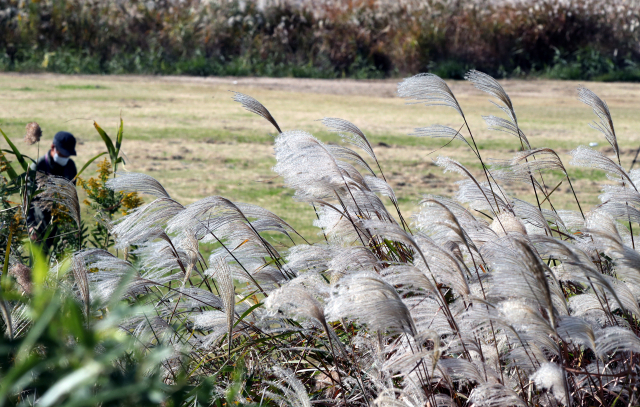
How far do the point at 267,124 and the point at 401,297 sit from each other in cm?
893

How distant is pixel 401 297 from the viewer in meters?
1.89

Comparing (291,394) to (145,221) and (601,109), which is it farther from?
(601,109)

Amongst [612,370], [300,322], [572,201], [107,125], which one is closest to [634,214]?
[612,370]

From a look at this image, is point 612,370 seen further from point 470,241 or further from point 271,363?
point 271,363

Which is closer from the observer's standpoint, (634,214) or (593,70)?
(634,214)

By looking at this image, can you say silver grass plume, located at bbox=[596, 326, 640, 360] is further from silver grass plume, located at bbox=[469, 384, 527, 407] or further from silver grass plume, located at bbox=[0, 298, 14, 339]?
silver grass plume, located at bbox=[0, 298, 14, 339]

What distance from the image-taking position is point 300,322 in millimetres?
2217

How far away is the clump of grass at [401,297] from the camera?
1620mm

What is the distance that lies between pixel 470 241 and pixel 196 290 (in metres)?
0.86

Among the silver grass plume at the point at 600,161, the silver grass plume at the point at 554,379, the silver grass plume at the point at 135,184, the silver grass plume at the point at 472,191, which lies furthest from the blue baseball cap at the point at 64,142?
the silver grass plume at the point at 554,379

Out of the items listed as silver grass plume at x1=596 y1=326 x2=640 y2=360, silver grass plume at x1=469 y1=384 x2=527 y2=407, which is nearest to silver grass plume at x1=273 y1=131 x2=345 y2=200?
silver grass plume at x1=469 y1=384 x2=527 y2=407

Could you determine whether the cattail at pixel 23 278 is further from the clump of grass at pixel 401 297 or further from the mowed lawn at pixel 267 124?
the mowed lawn at pixel 267 124

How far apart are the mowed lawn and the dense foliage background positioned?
116 centimetres

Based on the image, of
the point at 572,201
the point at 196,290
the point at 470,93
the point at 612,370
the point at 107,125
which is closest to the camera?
the point at 612,370
